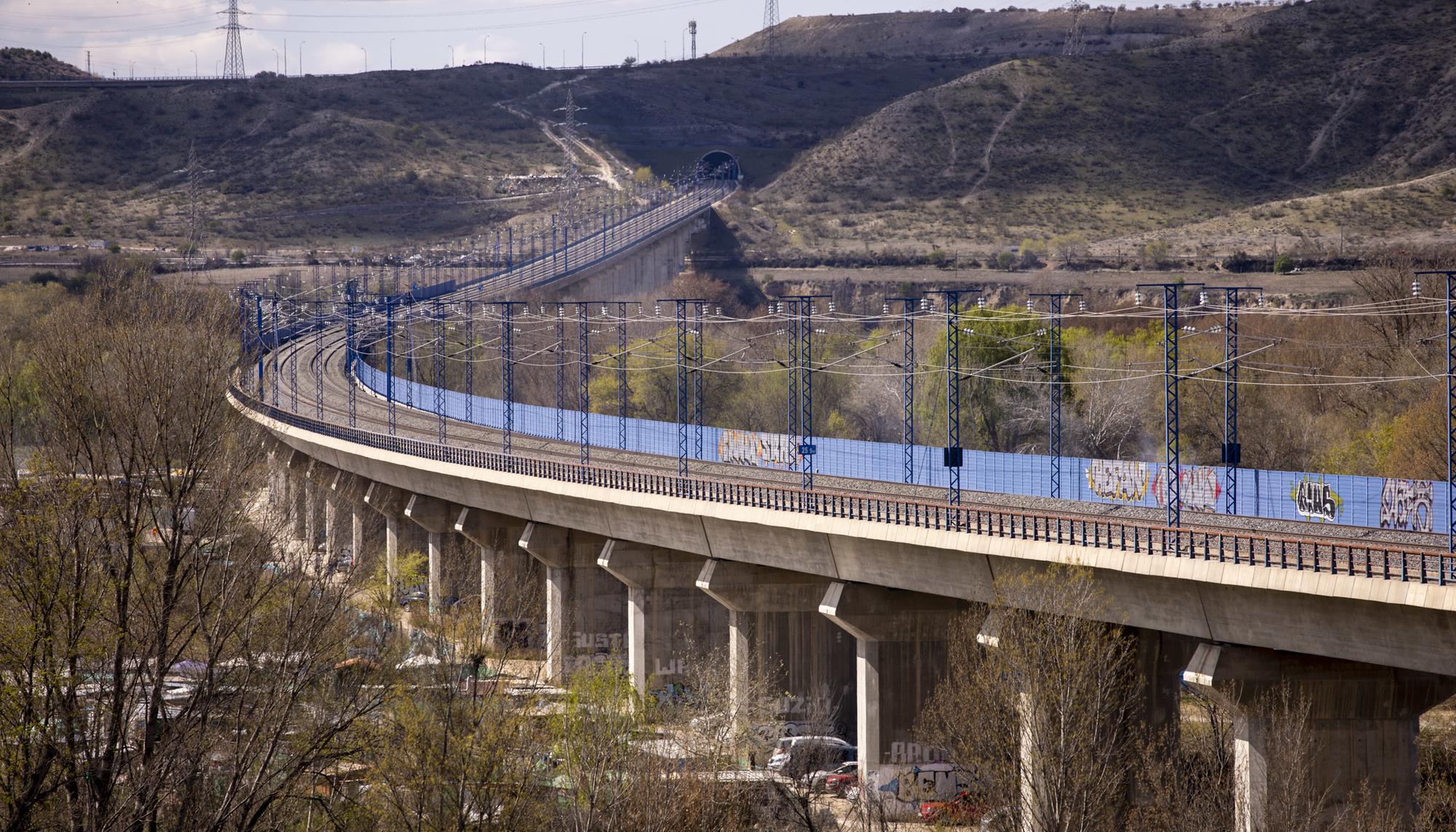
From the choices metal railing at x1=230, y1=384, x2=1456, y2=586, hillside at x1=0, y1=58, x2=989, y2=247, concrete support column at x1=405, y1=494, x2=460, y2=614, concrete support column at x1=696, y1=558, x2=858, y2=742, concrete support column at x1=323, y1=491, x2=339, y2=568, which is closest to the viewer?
metal railing at x1=230, y1=384, x2=1456, y2=586

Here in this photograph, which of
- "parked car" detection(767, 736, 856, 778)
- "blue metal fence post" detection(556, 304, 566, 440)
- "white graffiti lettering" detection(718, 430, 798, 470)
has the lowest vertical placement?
"parked car" detection(767, 736, 856, 778)

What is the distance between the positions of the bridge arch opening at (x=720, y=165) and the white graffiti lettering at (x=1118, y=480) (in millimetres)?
119210

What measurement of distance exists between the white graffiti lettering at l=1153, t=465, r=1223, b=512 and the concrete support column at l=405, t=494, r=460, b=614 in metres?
31.8

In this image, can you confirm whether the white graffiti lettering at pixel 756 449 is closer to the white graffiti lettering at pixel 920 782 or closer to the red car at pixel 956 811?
the white graffiti lettering at pixel 920 782

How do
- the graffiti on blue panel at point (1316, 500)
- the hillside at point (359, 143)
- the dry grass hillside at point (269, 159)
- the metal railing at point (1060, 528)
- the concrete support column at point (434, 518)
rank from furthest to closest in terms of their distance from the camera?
1. the hillside at point (359, 143)
2. the dry grass hillside at point (269, 159)
3. the concrete support column at point (434, 518)
4. the graffiti on blue panel at point (1316, 500)
5. the metal railing at point (1060, 528)

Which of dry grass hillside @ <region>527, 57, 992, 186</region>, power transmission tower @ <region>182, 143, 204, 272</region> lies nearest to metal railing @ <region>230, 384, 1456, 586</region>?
power transmission tower @ <region>182, 143, 204, 272</region>

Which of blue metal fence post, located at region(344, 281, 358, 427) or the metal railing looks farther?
blue metal fence post, located at region(344, 281, 358, 427)

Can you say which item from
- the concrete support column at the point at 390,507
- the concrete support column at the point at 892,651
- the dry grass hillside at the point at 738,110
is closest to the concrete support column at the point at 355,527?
the concrete support column at the point at 390,507

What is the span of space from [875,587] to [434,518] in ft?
98.3

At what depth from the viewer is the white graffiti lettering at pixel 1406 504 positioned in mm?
35156

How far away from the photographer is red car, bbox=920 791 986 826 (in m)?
33.8

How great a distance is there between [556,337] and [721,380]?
12244 millimetres

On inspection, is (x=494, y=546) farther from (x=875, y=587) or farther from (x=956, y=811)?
(x=956, y=811)

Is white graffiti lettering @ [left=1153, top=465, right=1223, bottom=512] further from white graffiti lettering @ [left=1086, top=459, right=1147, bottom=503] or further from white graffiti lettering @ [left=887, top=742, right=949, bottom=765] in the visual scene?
white graffiti lettering @ [left=887, top=742, right=949, bottom=765]
